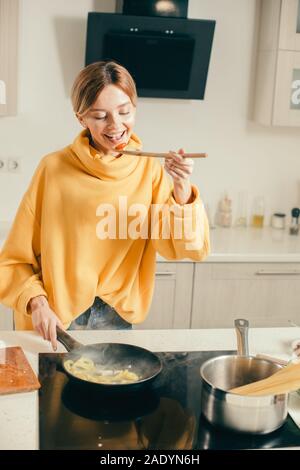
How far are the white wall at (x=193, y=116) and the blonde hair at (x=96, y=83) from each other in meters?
1.77

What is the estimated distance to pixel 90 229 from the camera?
1852mm

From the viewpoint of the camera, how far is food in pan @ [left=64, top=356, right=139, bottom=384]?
1494 mm

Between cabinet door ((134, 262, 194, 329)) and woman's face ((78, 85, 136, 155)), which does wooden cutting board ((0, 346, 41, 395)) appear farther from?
cabinet door ((134, 262, 194, 329))

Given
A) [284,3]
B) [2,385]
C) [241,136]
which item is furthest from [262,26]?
[2,385]

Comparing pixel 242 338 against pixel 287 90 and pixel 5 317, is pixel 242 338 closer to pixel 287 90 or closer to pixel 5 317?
pixel 5 317

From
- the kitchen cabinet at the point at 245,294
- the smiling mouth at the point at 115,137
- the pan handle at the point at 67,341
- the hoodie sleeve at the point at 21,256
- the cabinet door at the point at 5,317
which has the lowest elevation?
the cabinet door at the point at 5,317

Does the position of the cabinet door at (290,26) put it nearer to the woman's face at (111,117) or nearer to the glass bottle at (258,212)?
the glass bottle at (258,212)

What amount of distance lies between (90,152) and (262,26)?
6.89 feet

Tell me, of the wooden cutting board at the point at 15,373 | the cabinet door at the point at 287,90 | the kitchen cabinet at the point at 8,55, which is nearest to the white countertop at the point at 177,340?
the wooden cutting board at the point at 15,373

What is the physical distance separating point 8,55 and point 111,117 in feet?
5.20

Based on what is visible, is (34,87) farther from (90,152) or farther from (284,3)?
(90,152)

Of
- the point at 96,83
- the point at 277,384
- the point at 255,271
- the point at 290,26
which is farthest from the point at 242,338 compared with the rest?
the point at 290,26

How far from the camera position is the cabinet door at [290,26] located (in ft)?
10.9
